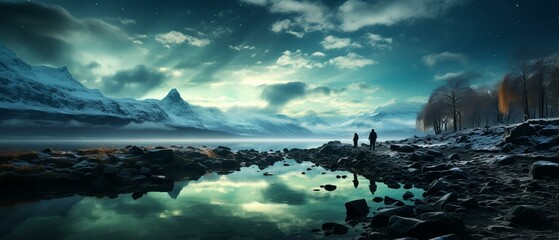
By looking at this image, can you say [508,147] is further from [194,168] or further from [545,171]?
[194,168]

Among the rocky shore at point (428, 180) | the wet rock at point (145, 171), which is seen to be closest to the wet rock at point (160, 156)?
the rocky shore at point (428, 180)

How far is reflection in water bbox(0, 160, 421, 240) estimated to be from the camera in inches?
471

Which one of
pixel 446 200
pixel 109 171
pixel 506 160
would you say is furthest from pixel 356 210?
pixel 109 171

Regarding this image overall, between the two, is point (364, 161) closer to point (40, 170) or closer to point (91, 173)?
point (91, 173)

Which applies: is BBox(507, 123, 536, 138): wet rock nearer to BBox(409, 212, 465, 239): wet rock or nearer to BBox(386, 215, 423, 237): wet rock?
BBox(409, 212, 465, 239): wet rock

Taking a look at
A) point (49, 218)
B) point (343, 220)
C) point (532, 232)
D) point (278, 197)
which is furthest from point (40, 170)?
point (532, 232)

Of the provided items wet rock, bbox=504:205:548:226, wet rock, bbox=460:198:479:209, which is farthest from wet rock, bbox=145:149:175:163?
wet rock, bbox=504:205:548:226

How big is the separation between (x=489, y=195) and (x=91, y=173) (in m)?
27.8

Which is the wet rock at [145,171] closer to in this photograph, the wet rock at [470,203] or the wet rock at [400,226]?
the wet rock at [400,226]

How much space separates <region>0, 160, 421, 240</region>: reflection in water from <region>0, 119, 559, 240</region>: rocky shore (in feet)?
5.76

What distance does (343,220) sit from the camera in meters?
13.7

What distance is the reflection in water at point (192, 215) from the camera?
39.3 feet

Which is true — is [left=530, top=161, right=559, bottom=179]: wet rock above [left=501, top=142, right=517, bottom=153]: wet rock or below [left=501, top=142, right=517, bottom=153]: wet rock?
below

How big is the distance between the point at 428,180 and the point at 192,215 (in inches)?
696
